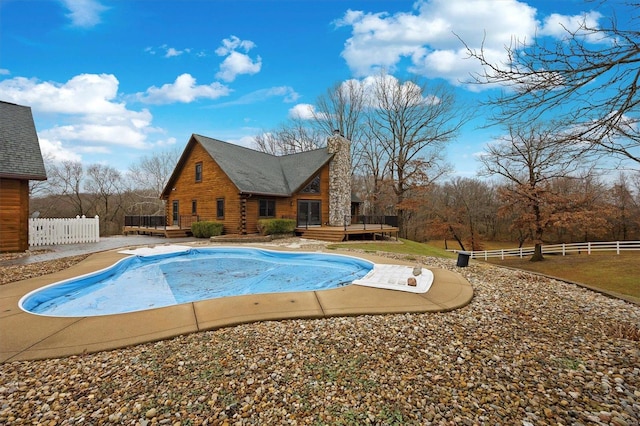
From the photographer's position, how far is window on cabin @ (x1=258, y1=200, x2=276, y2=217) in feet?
54.1

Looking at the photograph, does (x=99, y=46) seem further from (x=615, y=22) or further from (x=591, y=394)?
(x=591, y=394)

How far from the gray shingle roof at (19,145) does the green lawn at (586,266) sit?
11360 mm

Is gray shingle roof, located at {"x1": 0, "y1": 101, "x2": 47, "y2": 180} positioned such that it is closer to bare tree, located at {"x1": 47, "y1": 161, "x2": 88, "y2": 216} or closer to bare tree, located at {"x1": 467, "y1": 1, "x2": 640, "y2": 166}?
bare tree, located at {"x1": 467, "y1": 1, "x2": 640, "y2": 166}

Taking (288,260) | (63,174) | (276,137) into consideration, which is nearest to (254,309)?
(288,260)

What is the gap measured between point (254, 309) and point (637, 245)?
2544cm

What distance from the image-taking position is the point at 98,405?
208 centimetres

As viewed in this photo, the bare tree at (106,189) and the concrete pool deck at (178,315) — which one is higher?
the bare tree at (106,189)

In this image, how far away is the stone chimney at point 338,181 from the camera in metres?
18.8

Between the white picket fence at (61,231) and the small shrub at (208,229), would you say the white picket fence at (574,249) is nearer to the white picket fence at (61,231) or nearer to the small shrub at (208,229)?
the small shrub at (208,229)

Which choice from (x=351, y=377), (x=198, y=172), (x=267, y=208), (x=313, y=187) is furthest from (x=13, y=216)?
(x=313, y=187)

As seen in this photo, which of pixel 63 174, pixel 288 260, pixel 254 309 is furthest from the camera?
pixel 63 174

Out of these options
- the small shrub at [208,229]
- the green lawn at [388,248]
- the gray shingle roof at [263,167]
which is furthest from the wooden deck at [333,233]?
the small shrub at [208,229]

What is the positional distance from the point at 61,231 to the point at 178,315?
12.7m

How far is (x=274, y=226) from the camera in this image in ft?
49.3
